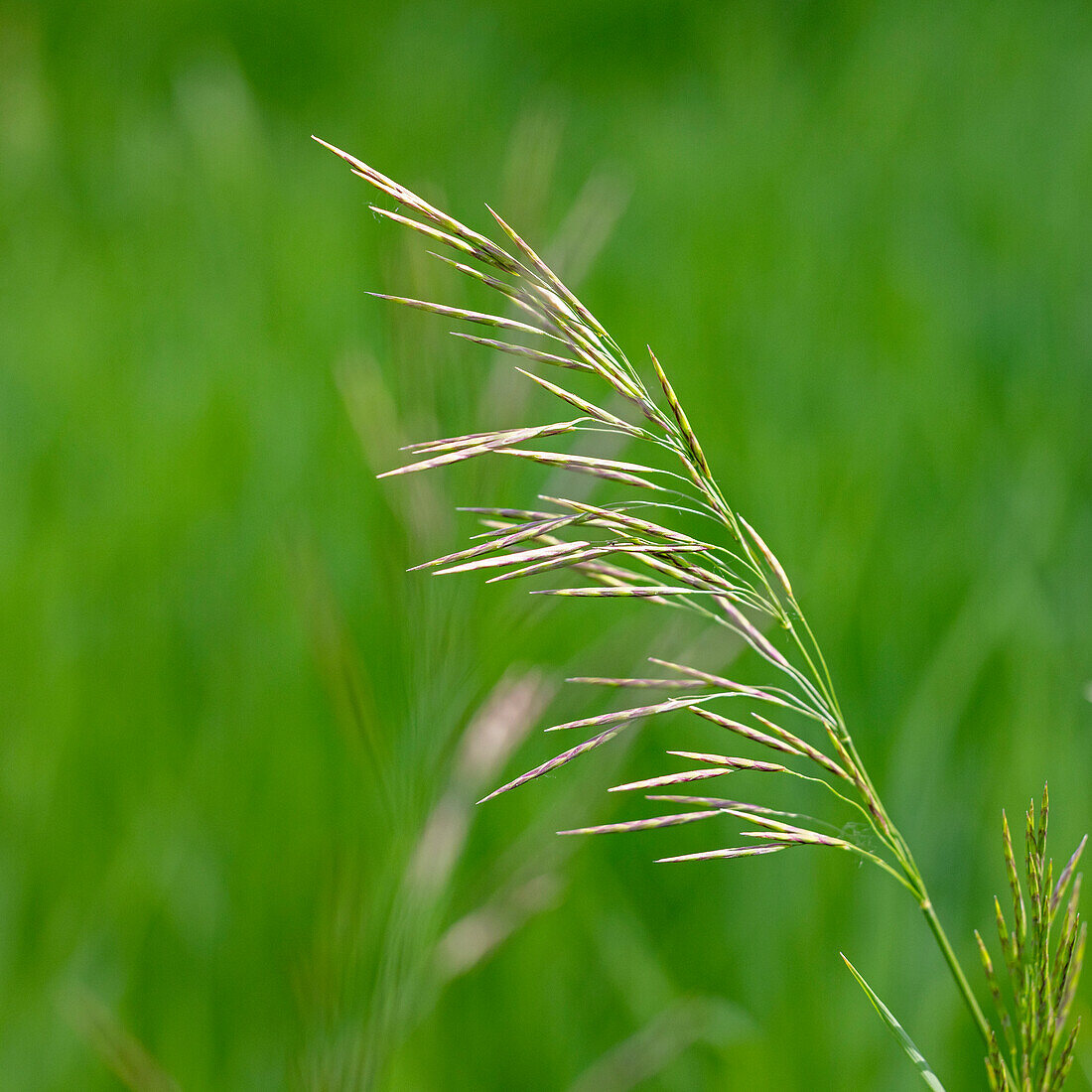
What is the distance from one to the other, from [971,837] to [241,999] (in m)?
0.68

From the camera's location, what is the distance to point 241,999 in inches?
38.2

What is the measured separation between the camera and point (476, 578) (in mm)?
574

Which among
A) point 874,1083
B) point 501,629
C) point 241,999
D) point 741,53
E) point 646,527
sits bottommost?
point 241,999

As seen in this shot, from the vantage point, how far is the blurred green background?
2.11ft

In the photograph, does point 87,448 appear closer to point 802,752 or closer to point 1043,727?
point 1043,727

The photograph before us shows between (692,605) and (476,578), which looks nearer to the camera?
(692,605)

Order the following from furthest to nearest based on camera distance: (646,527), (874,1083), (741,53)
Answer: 1. (741,53)
2. (874,1083)
3. (646,527)

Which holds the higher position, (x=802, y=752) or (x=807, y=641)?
(x=802, y=752)

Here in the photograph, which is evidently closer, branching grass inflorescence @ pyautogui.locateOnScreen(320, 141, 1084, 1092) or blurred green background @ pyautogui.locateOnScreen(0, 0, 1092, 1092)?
branching grass inflorescence @ pyautogui.locateOnScreen(320, 141, 1084, 1092)

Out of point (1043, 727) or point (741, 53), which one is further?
point (741, 53)

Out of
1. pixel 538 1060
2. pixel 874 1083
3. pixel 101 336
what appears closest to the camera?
pixel 874 1083

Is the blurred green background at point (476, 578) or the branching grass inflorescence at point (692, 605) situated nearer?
the branching grass inflorescence at point (692, 605)

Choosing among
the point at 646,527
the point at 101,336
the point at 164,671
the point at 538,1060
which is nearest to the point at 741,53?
the point at 101,336

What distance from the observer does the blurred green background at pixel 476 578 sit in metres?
0.64
